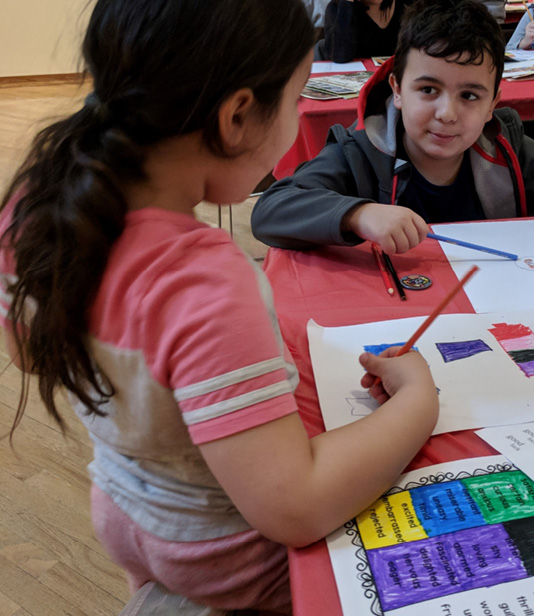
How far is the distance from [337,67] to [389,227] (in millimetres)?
1634

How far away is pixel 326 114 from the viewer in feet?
5.96

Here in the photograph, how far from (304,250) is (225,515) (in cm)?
52

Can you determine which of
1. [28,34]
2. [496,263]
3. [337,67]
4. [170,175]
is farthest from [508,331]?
[28,34]

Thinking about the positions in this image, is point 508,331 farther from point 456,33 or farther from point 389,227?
point 456,33

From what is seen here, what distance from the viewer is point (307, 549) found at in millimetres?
486

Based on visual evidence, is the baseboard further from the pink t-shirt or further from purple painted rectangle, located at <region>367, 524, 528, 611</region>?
purple painted rectangle, located at <region>367, 524, 528, 611</region>

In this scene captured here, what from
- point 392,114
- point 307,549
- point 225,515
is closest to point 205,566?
point 225,515

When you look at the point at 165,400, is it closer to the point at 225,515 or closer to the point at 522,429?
the point at 225,515

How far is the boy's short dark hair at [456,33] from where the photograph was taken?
1.09 metres

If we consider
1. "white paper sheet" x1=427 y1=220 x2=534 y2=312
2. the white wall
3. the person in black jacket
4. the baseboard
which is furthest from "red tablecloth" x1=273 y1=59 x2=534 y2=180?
the baseboard

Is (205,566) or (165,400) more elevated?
(165,400)

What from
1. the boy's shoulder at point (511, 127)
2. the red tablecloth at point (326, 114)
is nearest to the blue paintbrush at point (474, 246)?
the boy's shoulder at point (511, 127)

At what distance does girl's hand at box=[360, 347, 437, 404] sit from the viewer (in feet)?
1.97

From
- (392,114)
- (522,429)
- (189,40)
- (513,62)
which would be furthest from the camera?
(513,62)
